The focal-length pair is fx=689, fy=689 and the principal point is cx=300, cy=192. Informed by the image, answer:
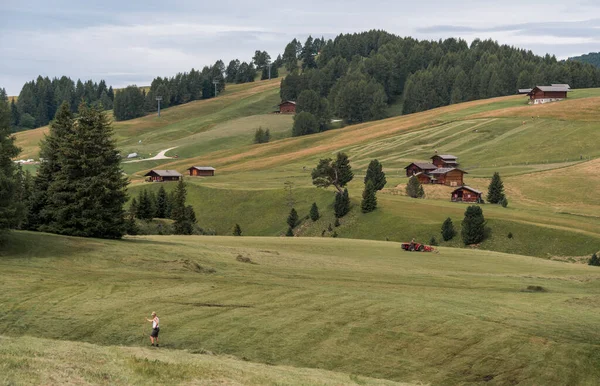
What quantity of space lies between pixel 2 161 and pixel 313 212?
64.8 m

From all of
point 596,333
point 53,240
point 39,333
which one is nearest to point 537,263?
point 596,333

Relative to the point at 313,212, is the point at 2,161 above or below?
above

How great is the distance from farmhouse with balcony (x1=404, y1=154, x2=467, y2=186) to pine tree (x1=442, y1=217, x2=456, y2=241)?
33882mm

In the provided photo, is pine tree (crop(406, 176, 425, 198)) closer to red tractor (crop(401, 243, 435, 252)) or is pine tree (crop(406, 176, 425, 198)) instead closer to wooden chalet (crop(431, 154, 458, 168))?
wooden chalet (crop(431, 154, 458, 168))

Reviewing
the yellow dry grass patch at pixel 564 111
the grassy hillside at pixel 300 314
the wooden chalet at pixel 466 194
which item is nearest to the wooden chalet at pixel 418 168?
the wooden chalet at pixel 466 194

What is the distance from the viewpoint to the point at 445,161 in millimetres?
152250

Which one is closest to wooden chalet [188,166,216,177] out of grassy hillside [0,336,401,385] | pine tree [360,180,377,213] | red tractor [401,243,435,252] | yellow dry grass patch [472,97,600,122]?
pine tree [360,180,377,213]

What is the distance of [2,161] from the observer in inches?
2253

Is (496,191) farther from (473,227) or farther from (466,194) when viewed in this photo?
(473,227)

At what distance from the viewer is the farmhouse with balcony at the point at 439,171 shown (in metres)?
136

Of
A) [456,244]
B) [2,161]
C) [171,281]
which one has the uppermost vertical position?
[2,161]

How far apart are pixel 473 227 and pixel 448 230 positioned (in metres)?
3.42

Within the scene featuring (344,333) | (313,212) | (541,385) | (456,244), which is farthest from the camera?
(313,212)

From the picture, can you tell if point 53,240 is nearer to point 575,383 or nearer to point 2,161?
point 2,161
